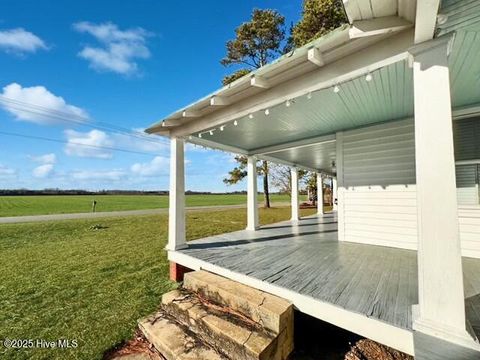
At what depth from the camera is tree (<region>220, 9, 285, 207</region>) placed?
1494cm

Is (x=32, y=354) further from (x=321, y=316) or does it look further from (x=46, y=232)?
(x=46, y=232)

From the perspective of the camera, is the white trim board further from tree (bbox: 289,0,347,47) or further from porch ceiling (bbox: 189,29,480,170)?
tree (bbox: 289,0,347,47)

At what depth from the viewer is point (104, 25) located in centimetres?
896

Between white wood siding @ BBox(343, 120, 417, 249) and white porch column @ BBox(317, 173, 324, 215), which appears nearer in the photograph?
white wood siding @ BBox(343, 120, 417, 249)

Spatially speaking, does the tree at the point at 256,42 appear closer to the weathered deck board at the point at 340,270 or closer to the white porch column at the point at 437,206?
the weathered deck board at the point at 340,270

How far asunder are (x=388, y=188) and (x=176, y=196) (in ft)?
14.5

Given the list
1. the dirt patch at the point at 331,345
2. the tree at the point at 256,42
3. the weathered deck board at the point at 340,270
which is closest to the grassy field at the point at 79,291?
the weathered deck board at the point at 340,270

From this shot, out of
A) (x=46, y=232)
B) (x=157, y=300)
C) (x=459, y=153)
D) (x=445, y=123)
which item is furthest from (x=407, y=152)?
(x=46, y=232)

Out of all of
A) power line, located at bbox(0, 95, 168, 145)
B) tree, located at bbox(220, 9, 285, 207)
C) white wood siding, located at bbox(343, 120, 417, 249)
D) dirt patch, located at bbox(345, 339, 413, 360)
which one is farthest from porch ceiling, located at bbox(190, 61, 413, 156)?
power line, located at bbox(0, 95, 168, 145)

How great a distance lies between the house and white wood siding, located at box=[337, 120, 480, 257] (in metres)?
0.02

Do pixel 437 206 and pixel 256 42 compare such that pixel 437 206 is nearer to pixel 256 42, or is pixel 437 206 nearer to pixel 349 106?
pixel 349 106

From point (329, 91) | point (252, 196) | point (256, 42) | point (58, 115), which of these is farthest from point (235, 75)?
point (58, 115)

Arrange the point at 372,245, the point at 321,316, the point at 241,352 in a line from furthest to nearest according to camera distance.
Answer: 1. the point at 372,245
2. the point at 321,316
3. the point at 241,352

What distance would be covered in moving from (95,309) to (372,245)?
5.20 m
